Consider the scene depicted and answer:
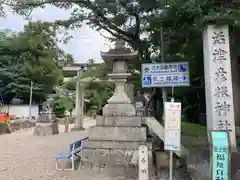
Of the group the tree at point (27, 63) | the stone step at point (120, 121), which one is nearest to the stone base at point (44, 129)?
the stone step at point (120, 121)

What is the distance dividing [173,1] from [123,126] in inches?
137

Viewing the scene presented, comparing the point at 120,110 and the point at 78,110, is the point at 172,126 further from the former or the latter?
the point at 78,110

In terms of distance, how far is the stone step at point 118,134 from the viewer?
6.02 m

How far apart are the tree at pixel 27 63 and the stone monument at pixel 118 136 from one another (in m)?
20.2

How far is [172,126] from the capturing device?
4.56 metres

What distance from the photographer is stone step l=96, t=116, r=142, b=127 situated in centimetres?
611

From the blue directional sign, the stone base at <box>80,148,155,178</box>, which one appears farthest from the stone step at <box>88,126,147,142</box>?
the blue directional sign

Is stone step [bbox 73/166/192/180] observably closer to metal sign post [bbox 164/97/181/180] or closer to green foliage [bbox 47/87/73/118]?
metal sign post [bbox 164/97/181/180]

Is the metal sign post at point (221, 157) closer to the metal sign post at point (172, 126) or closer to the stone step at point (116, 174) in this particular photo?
the metal sign post at point (172, 126)

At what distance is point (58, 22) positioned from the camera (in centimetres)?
891

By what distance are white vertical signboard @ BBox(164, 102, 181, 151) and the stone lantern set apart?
1.77m

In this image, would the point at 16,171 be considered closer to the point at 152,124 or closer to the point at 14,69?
the point at 152,124

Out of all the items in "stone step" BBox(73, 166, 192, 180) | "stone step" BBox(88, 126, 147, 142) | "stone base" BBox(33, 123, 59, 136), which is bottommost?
"stone step" BBox(73, 166, 192, 180)

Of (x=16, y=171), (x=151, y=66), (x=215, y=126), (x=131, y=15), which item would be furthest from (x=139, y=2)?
(x=16, y=171)
